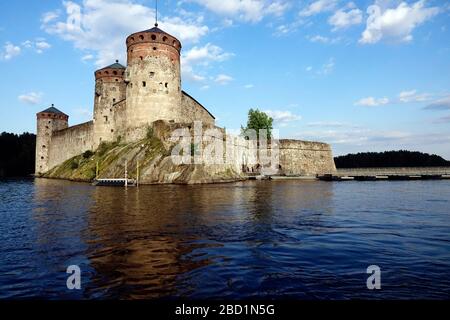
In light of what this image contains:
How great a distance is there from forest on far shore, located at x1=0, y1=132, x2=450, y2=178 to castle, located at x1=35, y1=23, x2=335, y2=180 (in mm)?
23778

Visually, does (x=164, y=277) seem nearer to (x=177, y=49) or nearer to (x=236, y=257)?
(x=236, y=257)

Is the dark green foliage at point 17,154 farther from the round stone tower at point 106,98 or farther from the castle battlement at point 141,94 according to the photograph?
the round stone tower at point 106,98

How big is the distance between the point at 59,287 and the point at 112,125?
5081 centimetres

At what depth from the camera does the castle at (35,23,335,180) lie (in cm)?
4544

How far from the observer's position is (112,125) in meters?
53.6

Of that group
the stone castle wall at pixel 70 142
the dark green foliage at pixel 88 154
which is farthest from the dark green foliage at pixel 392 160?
the dark green foliage at pixel 88 154

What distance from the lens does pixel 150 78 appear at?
45.3 m

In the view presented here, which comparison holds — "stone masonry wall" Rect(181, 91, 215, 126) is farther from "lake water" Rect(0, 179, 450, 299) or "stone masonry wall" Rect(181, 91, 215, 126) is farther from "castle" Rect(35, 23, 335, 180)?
"lake water" Rect(0, 179, 450, 299)

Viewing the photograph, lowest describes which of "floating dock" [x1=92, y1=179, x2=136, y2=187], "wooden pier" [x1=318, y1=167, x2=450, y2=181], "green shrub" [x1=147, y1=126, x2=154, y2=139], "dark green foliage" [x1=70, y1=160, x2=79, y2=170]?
"floating dock" [x1=92, y1=179, x2=136, y2=187]

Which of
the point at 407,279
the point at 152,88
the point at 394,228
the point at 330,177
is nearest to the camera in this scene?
the point at 407,279

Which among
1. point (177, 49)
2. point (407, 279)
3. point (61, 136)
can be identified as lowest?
point (407, 279)

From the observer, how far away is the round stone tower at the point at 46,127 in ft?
230

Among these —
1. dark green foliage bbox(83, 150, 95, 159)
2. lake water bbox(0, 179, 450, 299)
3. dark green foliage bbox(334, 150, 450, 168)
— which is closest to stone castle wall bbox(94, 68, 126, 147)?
dark green foliage bbox(83, 150, 95, 159)

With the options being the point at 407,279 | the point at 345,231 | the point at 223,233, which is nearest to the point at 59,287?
the point at 223,233
